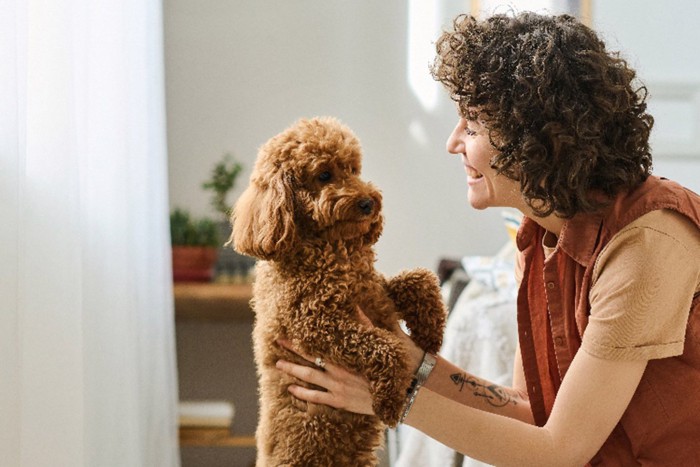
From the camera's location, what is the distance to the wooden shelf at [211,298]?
2951 mm

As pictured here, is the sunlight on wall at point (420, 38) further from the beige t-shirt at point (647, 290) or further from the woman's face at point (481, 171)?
the beige t-shirt at point (647, 290)

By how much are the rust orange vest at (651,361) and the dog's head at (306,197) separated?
330mm

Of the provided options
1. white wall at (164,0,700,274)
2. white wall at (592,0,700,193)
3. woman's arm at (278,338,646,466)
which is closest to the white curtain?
woman's arm at (278,338,646,466)

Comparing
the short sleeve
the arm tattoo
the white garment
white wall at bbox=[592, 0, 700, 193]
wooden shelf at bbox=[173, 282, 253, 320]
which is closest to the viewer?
the short sleeve

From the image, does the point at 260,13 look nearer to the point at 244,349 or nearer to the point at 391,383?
the point at 244,349

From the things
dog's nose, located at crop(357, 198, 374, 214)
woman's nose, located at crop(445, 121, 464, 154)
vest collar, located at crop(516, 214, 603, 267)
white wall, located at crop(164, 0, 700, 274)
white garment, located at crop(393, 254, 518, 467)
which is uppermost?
white wall, located at crop(164, 0, 700, 274)

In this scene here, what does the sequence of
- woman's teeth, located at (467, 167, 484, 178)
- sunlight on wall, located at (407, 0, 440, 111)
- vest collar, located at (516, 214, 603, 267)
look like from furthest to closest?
sunlight on wall, located at (407, 0, 440, 111) < woman's teeth, located at (467, 167, 484, 178) < vest collar, located at (516, 214, 603, 267)

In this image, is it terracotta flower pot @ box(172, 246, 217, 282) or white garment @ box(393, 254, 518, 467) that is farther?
terracotta flower pot @ box(172, 246, 217, 282)

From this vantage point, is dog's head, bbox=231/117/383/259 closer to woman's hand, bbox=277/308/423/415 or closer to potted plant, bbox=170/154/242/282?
woman's hand, bbox=277/308/423/415

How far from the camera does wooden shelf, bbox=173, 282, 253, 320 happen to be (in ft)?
9.68

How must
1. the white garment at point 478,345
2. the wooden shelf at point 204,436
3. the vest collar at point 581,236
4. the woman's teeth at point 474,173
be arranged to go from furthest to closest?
the wooden shelf at point 204,436 → the white garment at point 478,345 → the woman's teeth at point 474,173 → the vest collar at point 581,236

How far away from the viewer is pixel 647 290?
117 cm

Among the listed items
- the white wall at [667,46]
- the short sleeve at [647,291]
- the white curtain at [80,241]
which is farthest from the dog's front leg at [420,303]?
the white wall at [667,46]

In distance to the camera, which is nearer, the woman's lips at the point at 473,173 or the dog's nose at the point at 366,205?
the dog's nose at the point at 366,205
